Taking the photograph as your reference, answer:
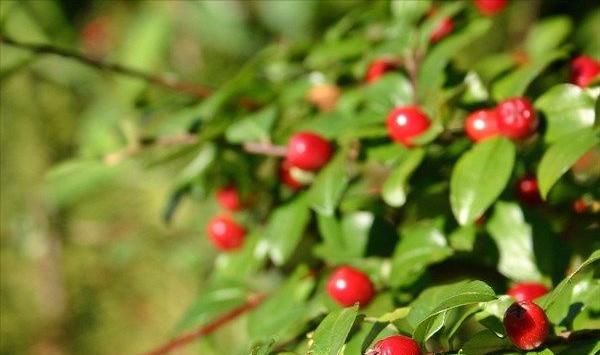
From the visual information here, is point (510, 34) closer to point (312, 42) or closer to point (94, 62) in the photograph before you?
point (312, 42)

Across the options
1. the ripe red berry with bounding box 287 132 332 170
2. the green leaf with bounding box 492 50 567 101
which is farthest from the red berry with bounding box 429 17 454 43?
the ripe red berry with bounding box 287 132 332 170

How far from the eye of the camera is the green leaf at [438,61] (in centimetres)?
122

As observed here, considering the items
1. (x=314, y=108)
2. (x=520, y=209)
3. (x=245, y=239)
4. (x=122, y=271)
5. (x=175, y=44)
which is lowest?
(x=520, y=209)

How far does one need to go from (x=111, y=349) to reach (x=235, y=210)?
1331 mm

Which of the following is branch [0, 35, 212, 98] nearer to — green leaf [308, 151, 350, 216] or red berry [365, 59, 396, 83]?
red berry [365, 59, 396, 83]

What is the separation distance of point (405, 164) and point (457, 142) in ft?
0.28

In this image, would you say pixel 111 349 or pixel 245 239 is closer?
pixel 245 239

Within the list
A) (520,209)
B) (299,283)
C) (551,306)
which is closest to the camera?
(551,306)

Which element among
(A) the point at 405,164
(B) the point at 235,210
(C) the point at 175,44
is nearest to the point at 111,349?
(C) the point at 175,44

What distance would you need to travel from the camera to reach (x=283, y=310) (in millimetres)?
1188

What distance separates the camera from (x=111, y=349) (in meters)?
2.60

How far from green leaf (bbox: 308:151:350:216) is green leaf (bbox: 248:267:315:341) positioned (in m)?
0.12

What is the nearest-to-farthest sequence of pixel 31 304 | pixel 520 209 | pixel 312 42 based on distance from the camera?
pixel 520 209 < pixel 312 42 < pixel 31 304

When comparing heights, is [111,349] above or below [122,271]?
below
